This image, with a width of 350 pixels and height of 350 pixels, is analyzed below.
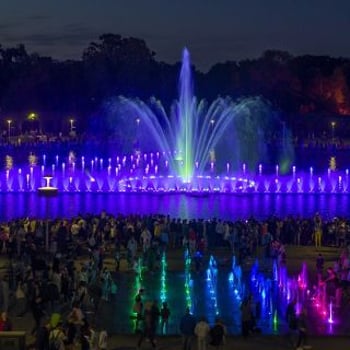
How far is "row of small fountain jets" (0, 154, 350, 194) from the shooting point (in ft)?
186

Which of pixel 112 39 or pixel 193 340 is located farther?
pixel 112 39

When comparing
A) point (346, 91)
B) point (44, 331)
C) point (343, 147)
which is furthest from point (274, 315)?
point (346, 91)

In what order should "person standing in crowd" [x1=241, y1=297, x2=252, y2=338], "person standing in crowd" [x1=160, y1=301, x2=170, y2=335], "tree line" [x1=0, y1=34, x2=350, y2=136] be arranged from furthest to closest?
"tree line" [x1=0, y1=34, x2=350, y2=136], "person standing in crowd" [x1=160, y1=301, x2=170, y2=335], "person standing in crowd" [x1=241, y1=297, x2=252, y2=338]

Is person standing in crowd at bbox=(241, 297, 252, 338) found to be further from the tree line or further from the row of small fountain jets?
the tree line

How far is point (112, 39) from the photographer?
123562 mm

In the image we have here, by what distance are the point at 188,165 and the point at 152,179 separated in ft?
7.81

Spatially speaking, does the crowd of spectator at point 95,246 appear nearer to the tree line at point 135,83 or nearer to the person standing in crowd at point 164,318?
the person standing in crowd at point 164,318

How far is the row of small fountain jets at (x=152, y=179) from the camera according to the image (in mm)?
56656

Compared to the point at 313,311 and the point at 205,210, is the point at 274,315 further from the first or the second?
the point at 205,210

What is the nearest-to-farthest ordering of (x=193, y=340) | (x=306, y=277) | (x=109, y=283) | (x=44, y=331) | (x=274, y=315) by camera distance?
(x=44, y=331), (x=193, y=340), (x=274, y=315), (x=109, y=283), (x=306, y=277)

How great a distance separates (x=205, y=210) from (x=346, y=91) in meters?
78.3

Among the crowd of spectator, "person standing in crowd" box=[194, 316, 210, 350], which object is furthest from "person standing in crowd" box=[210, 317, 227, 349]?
the crowd of spectator

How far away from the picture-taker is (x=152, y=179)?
59.0m

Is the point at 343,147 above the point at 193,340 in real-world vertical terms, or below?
above
